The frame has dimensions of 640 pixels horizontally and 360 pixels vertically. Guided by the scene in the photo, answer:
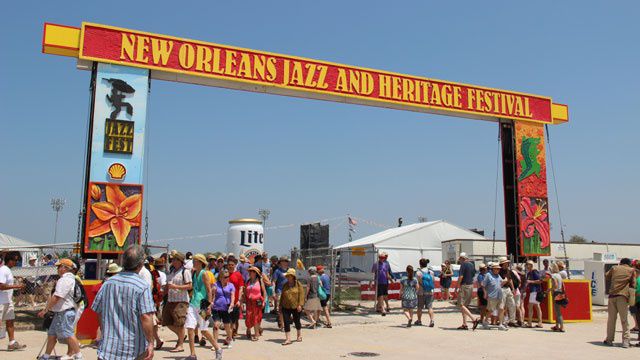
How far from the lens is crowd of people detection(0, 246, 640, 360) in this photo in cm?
460

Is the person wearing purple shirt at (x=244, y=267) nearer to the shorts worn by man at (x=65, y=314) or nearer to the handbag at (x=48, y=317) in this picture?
the shorts worn by man at (x=65, y=314)

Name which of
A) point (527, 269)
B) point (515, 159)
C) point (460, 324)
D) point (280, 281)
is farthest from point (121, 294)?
point (515, 159)

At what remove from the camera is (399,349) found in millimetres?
10398

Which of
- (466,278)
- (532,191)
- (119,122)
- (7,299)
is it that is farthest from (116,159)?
(532,191)

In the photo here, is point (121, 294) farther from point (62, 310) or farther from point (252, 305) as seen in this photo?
point (252, 305)

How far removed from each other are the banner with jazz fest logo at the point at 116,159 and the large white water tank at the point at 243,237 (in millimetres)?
5893

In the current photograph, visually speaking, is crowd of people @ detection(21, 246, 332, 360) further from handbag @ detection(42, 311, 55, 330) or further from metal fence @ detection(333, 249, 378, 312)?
metal fence @ detection(333, 249, 378, 312)

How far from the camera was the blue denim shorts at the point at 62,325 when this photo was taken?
7.71m

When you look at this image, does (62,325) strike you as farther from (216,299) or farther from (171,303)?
(216,299)

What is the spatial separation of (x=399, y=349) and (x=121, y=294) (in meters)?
6.99

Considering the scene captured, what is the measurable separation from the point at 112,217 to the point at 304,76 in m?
Answer: 6.41

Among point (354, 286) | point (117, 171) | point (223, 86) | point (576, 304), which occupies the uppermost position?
point (223, 86)

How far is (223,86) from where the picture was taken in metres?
15.0

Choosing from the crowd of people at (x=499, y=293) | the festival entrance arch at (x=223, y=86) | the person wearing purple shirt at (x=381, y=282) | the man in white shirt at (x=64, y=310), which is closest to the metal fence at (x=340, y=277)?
the person wearing purple shirt at (x=381, y=282)
